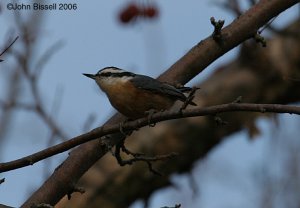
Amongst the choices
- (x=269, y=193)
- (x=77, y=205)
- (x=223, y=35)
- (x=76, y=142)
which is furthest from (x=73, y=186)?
(x=269, y=193)

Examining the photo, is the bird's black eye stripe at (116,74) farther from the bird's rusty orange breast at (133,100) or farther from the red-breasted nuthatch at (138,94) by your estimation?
the bird's rusty orange breast at (133,100)

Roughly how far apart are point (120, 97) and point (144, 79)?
0.68ft

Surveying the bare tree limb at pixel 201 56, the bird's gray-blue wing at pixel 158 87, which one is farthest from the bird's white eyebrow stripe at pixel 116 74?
the bare tree limb at pixel 201 56

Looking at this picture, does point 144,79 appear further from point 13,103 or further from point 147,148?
point 147,148

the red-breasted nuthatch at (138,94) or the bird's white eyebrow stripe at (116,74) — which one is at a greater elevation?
the bird's white eyebrow stripe at (116,74)

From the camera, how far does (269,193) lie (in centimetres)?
943

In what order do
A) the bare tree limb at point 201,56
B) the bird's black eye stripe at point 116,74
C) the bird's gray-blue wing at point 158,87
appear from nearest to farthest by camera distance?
1. the bare tree limb at point 201,56
2. the bird's gray-blue wing at point 158,87
3. the bird's black eye stripe at point 116,74

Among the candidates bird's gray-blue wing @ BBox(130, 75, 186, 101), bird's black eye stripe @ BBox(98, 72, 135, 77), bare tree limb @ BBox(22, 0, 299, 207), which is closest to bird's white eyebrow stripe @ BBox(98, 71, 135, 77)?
bird's black eye stripe @ BBox(98, 72, 135, 77)

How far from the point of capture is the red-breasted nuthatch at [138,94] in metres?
3.74

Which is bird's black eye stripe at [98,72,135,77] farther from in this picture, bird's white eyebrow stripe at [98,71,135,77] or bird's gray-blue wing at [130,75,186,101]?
bird's gray-blue wing at [130,75,186,101]

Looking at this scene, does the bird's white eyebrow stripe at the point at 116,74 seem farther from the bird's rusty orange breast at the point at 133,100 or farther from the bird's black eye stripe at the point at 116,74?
the bird's rusty orange breast at the point at 133,100

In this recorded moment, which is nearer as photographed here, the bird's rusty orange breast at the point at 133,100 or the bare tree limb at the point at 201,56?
→ the bare tree limb at the point at 201,56

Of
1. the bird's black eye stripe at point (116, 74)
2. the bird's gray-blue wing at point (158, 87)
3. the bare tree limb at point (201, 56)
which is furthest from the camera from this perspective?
the bird's black eye stripe at point (116, 74)

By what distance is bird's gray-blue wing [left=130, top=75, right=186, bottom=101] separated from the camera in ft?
12.3
